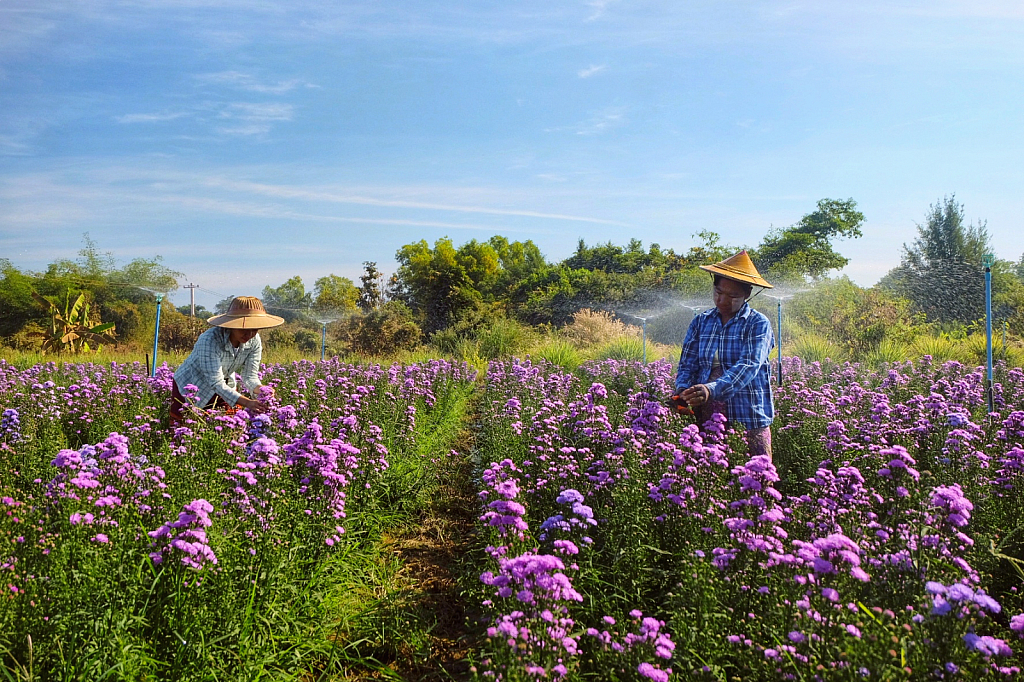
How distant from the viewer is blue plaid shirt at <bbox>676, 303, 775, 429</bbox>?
447 centimetres

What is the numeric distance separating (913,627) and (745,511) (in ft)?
4.22

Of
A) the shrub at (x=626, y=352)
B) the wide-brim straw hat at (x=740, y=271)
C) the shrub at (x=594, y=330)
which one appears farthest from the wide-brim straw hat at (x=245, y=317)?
the shrub at (x=594, y=330)

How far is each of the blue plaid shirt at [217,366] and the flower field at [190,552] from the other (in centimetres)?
44

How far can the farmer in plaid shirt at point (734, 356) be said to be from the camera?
448 centimetres

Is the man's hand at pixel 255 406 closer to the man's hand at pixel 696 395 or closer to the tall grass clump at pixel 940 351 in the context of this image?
the man's hand at pixel 696 395

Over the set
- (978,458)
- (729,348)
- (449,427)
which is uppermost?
(729,348)

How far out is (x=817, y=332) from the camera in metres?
19.8

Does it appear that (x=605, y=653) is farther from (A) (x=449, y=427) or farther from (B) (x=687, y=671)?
(A) (x=449, y=427)

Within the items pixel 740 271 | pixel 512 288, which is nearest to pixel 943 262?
pixel 512 288

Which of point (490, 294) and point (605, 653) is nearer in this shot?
point (605, 653)

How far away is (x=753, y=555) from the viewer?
10.1 ft

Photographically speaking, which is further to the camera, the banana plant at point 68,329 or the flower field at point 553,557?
the banana plant at point 68,329

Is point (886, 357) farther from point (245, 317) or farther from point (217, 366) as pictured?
point (217, 366)

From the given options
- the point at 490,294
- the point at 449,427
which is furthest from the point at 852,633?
the point at 490,294
